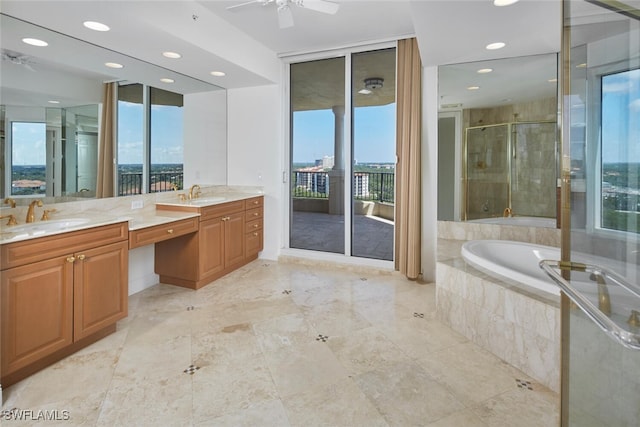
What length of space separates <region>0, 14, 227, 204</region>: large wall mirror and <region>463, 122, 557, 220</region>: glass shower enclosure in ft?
10.5

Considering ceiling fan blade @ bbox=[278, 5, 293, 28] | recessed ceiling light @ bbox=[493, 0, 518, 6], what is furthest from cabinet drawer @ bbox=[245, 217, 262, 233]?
recessed ceiling light @ bbox=[493, 0, 518, 6]

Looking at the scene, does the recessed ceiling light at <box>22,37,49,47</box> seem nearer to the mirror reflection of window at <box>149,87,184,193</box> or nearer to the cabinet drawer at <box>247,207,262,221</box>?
the mirror reflection of window at <box>149,87,184,193</box>

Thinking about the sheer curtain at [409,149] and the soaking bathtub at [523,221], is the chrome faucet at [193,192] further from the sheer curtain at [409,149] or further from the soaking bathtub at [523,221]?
the soaking bathtub at [523,221]

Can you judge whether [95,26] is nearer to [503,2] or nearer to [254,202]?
[254,202]

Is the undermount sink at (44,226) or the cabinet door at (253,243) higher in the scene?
the undermount sink at (44,226)

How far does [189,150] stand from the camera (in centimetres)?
428

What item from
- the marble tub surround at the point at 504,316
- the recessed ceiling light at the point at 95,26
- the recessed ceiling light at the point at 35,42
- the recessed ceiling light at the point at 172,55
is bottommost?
the marble tub surround at the point at 504,316

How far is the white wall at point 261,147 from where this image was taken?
4.69 m

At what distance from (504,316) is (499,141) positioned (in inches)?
81.5

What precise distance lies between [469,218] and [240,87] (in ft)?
10.8

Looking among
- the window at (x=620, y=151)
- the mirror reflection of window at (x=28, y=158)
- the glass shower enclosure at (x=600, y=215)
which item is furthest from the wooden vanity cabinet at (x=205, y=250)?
the window at (x=620, y=151)

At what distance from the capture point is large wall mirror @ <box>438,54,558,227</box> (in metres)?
3.47

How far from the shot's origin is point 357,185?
14.6 feet

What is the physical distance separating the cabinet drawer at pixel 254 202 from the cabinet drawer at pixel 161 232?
0.94 meters
